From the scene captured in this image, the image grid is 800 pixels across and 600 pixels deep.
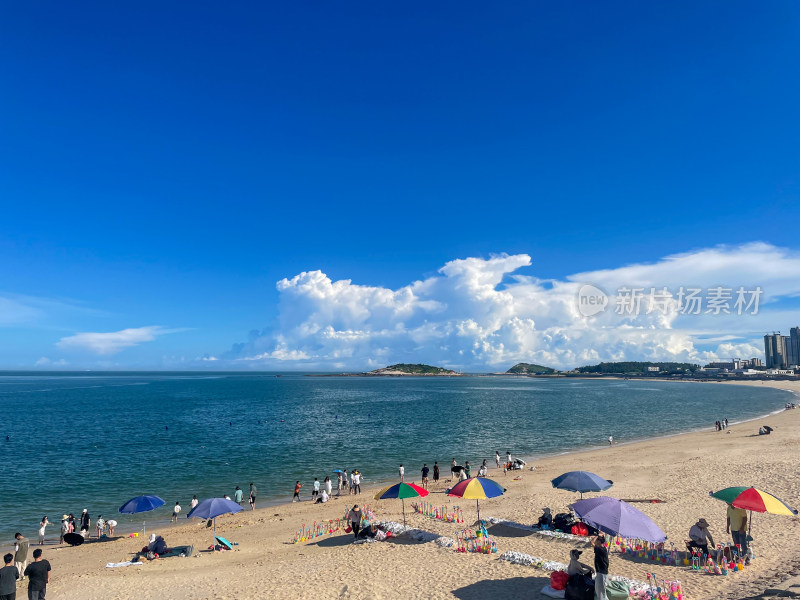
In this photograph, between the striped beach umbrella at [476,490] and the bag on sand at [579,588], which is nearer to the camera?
the bag on sand at [579,588]

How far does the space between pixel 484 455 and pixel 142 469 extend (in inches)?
1288

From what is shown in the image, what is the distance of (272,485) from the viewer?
36.8 metres

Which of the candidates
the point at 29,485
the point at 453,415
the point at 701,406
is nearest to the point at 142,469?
the point at 29,485

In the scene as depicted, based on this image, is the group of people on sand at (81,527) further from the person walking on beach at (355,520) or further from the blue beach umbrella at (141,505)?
the person walking on beach at (355,520)

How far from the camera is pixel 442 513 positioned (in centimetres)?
2398

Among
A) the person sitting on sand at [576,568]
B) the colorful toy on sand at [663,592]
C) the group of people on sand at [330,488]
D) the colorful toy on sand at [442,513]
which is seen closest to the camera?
the person sitting on sand at [576,568]

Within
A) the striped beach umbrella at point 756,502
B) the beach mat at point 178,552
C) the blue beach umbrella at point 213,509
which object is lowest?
the beach mat at point 178,552

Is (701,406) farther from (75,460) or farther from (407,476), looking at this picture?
(75,460)

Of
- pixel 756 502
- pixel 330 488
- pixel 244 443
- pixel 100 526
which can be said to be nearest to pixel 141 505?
pixel 100 526

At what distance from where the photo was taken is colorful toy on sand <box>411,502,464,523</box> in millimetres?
22656

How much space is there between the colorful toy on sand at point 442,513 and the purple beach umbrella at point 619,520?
8867 mm

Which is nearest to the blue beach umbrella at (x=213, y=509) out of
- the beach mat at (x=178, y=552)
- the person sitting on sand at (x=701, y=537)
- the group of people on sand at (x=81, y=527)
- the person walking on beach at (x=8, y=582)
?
the beach mat at (x=178, y=552)

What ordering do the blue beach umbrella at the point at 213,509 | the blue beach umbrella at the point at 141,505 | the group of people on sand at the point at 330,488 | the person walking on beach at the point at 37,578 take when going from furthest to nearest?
the group of people on sand at the point at 330,488 < the blue beach umbrella at the point at 141,505 < the blue beach umbrella at the point at 213,509 < the person walking on beach at the point at 37,578

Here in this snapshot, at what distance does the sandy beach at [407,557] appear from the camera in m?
14.7
